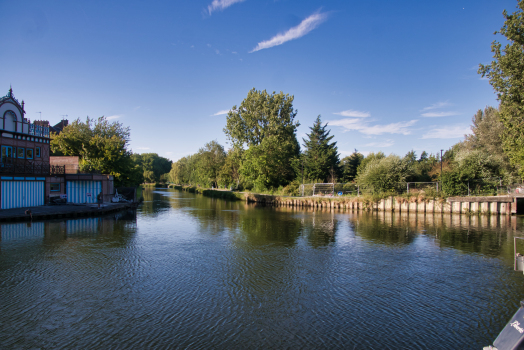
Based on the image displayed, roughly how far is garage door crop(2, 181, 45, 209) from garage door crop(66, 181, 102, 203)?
2.61 m

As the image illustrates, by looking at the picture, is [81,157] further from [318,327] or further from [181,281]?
[318,327]

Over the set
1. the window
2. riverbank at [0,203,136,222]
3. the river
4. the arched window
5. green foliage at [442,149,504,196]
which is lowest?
the river

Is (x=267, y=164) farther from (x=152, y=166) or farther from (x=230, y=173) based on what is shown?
(x=152, y=166)

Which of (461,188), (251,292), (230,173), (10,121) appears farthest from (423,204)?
(230,173)

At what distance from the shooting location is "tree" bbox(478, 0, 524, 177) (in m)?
22.2

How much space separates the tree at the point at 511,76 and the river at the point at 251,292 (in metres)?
11.8

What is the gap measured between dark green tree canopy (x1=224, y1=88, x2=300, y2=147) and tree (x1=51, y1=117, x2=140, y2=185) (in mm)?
23628

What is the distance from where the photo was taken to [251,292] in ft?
29.9

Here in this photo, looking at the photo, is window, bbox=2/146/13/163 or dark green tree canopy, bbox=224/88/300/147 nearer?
window, bbox=2/146/13/163

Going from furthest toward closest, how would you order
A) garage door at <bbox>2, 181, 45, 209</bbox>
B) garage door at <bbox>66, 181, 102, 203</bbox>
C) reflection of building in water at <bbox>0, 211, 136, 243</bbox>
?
garage door at <bbox>66, 181, 102, 203</bbox> < garage door at <bbox>2, 181, 45, 209</bbox> < reflection of building in water at <bbox>0, 211, 136, 243</bbox>

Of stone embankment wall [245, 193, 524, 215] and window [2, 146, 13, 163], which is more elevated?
window [2, 146, 13, 163]

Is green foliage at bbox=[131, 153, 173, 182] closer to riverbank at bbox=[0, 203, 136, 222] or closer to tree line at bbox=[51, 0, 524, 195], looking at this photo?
tree line at bbox=[51, 0, 524, 195]

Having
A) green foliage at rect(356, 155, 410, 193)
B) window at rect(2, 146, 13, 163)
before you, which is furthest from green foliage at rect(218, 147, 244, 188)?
window at rect(2, 146, 13, 163)

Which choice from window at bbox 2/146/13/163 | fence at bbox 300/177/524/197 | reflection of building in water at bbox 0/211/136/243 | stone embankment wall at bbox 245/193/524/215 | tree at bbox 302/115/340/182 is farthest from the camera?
tree at bbox 302/115/340/182
